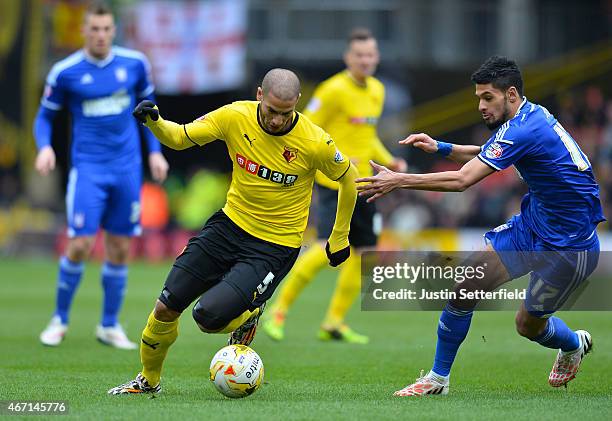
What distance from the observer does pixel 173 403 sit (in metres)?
7.16

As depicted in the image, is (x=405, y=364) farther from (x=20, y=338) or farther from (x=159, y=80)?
(x=159, y=80)

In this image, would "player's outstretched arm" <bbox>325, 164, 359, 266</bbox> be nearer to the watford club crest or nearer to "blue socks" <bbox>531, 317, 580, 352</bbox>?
the watford club crest

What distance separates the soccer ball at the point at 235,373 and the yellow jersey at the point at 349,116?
4208 millimetres

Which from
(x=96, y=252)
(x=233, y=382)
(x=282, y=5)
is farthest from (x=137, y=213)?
(x=282, y=5)

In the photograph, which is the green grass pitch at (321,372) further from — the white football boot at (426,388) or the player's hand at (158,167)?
the player's hand at (158,167)

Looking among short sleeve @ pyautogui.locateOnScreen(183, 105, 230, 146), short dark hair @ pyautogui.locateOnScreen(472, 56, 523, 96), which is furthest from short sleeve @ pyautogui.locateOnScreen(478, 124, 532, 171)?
short sleeve @ pyautogui.locateOnScreen(183, 105, 230, 146)

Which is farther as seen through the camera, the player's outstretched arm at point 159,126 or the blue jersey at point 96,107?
the blue jersey at point 96,107

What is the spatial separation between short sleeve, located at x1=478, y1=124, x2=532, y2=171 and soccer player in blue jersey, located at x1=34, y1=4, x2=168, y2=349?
13.1 ft

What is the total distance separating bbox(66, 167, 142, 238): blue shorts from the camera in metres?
10.4

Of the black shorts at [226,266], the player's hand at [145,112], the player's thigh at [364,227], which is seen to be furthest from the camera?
the player's thigh at [364,227]

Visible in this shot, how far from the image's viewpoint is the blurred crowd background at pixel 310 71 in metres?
22.7

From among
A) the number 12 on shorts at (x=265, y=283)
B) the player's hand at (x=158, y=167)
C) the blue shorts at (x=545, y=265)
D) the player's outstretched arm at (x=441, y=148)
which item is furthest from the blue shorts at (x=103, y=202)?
the blue shorts at (x=545, y=265)

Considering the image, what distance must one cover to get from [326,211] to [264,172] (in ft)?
12.4

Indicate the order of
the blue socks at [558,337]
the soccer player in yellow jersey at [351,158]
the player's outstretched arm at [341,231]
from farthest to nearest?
the soccer player in yellow jersey at [351,158] < the blue socks at [558,337] < the player's outstretched arm at [341,231]
